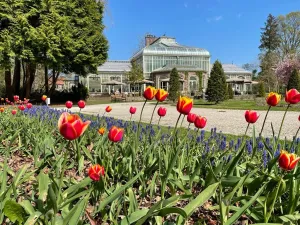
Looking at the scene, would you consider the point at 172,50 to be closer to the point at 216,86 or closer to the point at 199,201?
the point at 216,86

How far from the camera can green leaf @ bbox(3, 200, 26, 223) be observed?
1.14 metres

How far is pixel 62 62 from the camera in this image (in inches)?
845

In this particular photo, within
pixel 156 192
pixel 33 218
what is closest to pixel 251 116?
pixel 156 192

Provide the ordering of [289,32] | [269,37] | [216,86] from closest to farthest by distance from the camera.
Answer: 1. [216,86]
2. [289,32]
3. [269,37]

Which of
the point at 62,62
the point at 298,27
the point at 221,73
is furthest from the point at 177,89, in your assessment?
the point at 298,27

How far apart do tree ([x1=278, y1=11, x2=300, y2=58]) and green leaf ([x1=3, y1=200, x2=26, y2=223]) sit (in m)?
46.4

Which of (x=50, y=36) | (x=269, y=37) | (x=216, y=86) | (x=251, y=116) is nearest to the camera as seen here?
(x=251, y=116)

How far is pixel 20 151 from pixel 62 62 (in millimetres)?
19420

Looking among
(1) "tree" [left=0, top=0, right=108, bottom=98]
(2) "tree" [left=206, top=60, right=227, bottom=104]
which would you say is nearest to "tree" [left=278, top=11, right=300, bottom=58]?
(2) "tree" [left=206, top=60, right=227, bottom=104]

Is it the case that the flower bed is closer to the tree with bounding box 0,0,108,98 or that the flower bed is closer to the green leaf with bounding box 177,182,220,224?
the green leaf with bounding box 177,182,220,224

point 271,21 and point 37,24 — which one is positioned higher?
point 271,21

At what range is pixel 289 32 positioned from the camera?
4312 centimetres

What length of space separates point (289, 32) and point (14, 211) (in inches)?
1942

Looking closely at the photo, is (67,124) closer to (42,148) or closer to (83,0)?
(42,148)
